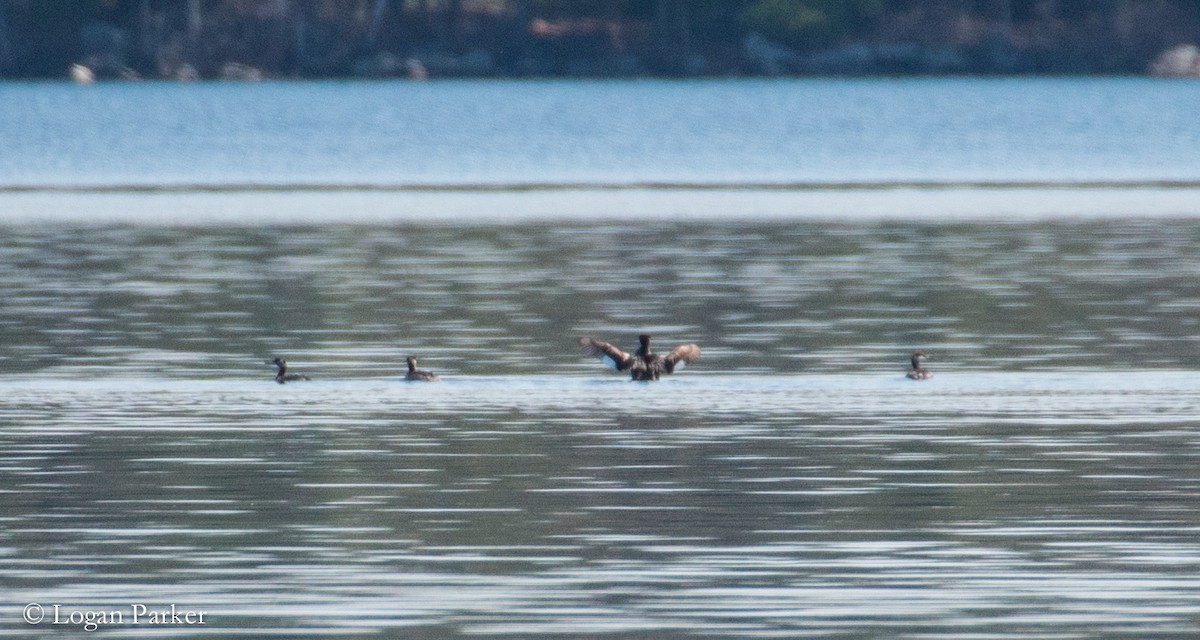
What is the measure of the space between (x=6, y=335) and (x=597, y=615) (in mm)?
15138

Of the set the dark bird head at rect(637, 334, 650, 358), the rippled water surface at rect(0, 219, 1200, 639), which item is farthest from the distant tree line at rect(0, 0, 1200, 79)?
the dark bird head at rect(637, 334, 650, 358)

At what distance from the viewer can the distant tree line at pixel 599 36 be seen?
445ft

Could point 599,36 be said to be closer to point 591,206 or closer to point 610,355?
point 591,206

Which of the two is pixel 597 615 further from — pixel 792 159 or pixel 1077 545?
pixel 792 159

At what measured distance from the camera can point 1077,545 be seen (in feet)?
45.8

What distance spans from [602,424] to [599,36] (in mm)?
119330

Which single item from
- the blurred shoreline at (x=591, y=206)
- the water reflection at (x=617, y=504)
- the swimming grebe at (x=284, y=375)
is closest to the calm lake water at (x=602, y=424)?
the water reflection at (x=617, y=504)

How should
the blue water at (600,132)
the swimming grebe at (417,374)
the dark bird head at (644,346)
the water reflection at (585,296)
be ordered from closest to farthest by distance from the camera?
the swimming grebe at (417,374), the dark bird head at (644,346), the water reflection at (585,296), the blue water at (600,132)

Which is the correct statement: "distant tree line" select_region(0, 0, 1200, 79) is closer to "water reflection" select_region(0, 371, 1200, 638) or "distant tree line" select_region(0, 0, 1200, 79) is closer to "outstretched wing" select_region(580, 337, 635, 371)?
"outstretched wing" select_region(580, 337, 635, 371)

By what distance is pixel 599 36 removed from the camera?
137500mm

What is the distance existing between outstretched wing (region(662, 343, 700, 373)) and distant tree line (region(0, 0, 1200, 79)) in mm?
111470

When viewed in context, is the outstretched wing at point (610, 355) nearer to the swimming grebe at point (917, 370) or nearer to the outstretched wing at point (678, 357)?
the outstretched wing at point (678, 357)

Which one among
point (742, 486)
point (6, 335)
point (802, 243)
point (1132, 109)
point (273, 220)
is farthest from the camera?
point (1132, 109)

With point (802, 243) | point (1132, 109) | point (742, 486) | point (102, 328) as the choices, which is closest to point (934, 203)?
point (802, 243)
